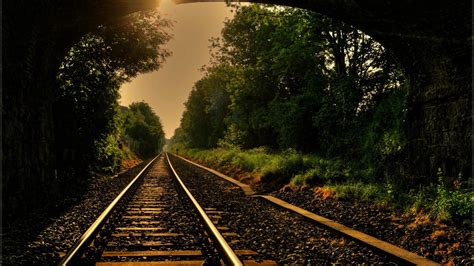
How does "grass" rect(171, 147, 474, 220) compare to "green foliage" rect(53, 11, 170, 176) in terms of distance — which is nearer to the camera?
"grass" rect(171, 147, 474, 220)

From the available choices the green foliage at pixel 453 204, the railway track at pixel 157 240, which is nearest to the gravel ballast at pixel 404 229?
the green foliage at pixel 453 204

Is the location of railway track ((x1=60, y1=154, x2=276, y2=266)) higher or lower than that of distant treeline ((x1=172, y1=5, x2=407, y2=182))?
lower

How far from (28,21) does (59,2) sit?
70cm

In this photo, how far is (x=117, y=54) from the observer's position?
46.8ft

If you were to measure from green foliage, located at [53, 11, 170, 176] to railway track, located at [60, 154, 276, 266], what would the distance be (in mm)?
6649

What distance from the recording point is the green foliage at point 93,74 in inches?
531

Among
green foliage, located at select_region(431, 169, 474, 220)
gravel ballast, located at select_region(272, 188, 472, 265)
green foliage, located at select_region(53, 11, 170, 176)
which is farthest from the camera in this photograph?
green foliage, located at select_region(53, 11, 170, 176)

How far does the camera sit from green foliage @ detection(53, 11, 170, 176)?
13.5 metres

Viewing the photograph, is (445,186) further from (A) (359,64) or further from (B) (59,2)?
(A) (359,64)

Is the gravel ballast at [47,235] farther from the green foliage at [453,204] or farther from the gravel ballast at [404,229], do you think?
the green foliage at [453,204]

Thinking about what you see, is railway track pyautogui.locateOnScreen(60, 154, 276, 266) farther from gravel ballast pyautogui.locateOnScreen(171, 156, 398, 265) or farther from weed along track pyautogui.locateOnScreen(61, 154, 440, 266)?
gravel ballast pyautogui.locateOnScreen(171, 156, 398, 265)

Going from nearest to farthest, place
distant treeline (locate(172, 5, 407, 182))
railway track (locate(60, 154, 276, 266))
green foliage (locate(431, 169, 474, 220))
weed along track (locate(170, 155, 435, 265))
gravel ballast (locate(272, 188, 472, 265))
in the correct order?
1. railway track (locate(60, 154, 276, 266))
2. weed along track (locate(170, 155, 435, 265))
3. gravel ballast (locate(272, 188, 472, 265))
4. green foliage (locate(431, 169, 474, 220))
5. distant treeline (locate(172, 5, 407, 182))

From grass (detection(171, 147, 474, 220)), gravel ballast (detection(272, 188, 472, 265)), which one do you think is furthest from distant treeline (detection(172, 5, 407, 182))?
gravel ballast (detection(272, 188, 472, 265))

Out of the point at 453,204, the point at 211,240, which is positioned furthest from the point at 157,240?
the point at 453,204
